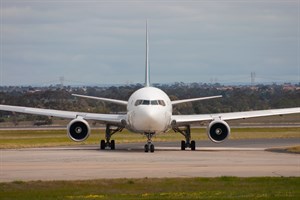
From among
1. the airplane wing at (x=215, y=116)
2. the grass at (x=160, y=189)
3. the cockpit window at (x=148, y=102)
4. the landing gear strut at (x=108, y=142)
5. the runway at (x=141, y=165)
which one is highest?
the cockpit window at (x=148, y=102)

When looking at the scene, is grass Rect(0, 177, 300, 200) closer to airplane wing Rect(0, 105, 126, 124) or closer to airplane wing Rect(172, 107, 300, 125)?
airplane wing Rect(172, 107, 300, 125)

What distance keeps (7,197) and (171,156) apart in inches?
774

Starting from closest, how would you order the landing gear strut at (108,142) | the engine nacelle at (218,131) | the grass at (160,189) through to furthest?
the grass at (160,189), the engine nacelle at (218,131), the landing gear strut at (108,142)

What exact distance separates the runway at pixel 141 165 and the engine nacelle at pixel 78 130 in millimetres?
4514

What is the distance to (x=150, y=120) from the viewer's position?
169 feet

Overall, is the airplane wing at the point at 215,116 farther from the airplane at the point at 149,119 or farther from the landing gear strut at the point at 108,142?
the landing gear strut at the point at 108,142

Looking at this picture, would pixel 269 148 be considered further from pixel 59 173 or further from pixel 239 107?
pixel 239 107

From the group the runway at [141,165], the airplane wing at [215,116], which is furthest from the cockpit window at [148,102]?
the runway at [141,165]

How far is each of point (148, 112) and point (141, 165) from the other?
11361mm

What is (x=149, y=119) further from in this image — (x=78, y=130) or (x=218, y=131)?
(x=78, y=130)

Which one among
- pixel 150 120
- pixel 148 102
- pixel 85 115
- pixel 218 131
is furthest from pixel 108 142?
pixel 218 131

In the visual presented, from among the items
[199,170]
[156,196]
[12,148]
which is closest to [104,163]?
[199,170]

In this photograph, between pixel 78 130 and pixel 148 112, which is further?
pixel 78 130

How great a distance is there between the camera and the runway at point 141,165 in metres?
35.8
